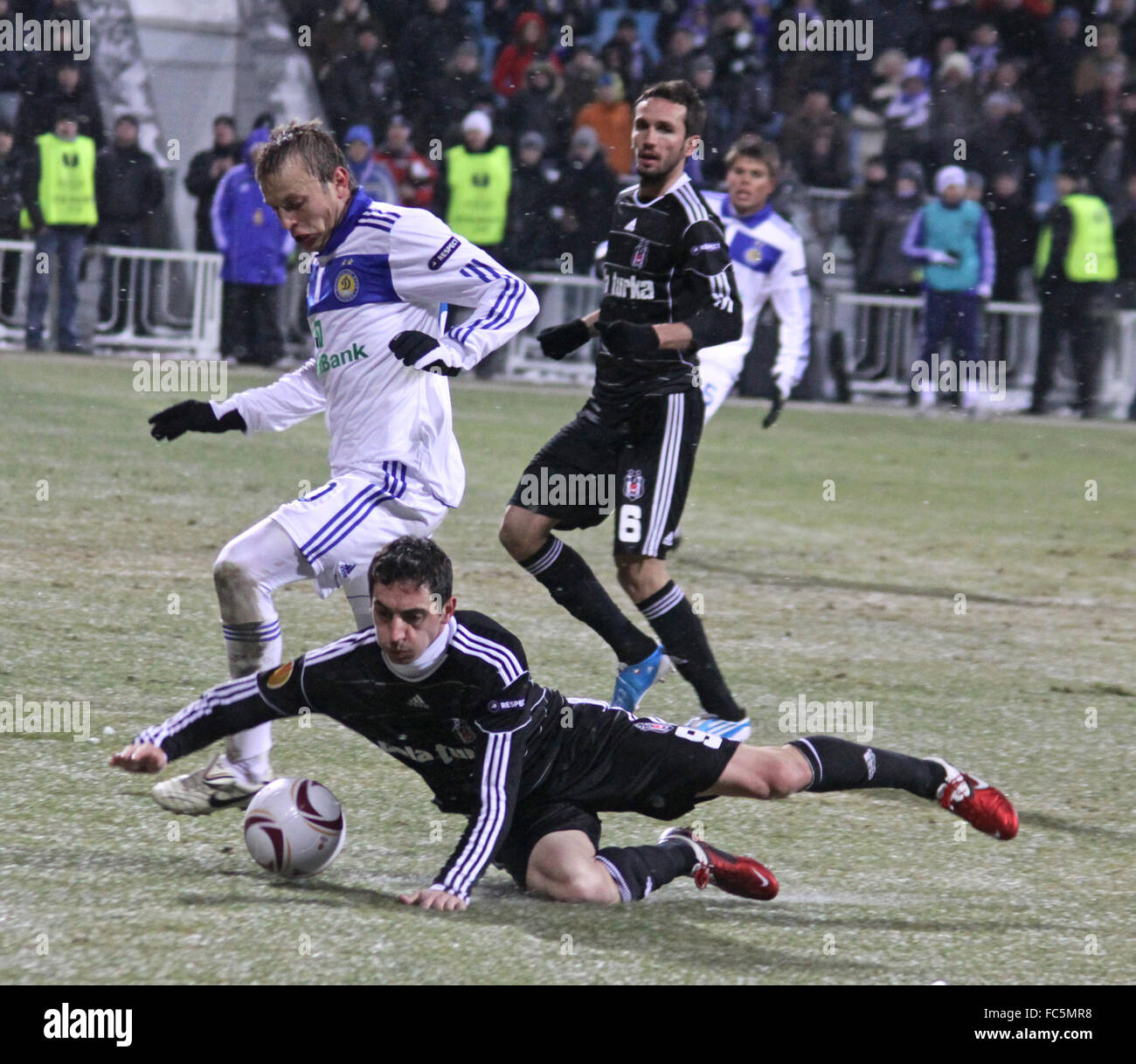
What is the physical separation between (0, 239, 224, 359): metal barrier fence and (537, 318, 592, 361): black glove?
11731mm

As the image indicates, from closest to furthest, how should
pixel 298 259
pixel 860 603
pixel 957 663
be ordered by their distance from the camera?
1. pixel 957 663
2. pixel 860 603
3. pixel 298 259

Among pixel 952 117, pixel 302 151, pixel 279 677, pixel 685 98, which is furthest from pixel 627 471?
pixel 952 117

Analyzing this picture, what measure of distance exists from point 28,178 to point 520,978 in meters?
14.2

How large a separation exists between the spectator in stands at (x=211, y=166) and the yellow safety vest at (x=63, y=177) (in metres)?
1.00

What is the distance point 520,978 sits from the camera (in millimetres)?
3885

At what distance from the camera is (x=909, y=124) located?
18.6 meters

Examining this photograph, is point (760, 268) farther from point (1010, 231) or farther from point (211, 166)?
point (1010, 231)

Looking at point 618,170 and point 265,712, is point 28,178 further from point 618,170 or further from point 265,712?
point 265,712

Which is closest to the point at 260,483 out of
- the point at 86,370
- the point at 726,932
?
the point at 86,370

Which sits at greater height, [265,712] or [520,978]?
[265,712]

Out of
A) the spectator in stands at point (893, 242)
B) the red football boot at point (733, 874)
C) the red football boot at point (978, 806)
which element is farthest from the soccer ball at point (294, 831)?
the spectator in stands at point (893, 242)

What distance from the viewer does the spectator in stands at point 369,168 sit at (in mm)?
17047

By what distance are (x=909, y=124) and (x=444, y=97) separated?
442cm

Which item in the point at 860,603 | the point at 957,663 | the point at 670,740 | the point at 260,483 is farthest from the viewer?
the point at 260,483
